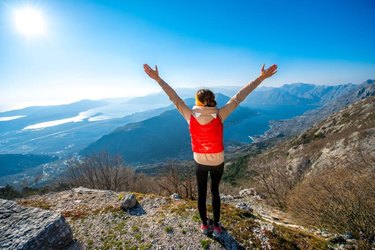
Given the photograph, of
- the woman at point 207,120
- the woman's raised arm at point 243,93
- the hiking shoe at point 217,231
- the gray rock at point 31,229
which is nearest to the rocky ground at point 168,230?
the hiking shoe at point 217,231

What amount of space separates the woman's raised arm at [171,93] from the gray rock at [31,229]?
542cm

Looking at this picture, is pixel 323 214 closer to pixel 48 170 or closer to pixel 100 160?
pixel 100 160

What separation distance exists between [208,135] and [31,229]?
5915 mm

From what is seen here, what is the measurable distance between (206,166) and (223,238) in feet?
10.0

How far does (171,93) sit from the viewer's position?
17.2 feet

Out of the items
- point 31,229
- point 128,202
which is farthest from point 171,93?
point 128,202

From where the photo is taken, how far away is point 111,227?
8867 millimetres

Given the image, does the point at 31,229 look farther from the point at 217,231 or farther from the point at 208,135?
the point at 208,135

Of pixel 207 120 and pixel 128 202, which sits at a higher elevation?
pixel 207 120

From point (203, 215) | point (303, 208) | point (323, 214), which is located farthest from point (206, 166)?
point (303, 208)

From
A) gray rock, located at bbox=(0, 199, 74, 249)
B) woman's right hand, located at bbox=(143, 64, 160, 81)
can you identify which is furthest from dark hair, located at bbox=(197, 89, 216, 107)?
gray rock, located at bbox=(0, 199, 74, 249)

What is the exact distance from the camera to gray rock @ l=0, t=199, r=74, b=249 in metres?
6.14

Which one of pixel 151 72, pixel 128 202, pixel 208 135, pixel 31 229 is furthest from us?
pixel 128 202

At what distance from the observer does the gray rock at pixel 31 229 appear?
20.1ft
